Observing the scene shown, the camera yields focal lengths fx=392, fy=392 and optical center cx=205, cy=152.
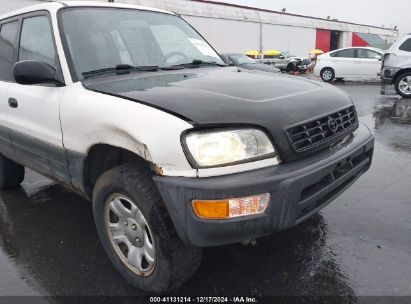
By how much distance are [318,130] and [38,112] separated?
6.69 ft

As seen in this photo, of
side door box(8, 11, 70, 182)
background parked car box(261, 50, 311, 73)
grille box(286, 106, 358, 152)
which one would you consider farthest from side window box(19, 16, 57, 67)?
background parked car box(261, 50, 311, 73)

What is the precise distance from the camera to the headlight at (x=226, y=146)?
2014 millimetres

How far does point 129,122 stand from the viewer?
84.9 inches

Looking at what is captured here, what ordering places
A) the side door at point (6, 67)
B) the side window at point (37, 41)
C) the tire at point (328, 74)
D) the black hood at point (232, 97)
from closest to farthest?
1. the black hood at point (232, 97)
2. the side window at point (37, 41)
3. the side door at point (6, 67)
4. the tire at point (328, 74)

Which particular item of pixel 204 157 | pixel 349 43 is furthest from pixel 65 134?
pixel 349 43

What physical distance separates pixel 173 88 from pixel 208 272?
1258 mm

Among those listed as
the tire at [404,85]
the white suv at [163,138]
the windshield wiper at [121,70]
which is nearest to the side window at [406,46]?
the tire at [404,85]

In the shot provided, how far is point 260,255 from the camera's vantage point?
287cm

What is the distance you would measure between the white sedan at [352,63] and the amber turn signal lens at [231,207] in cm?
1541

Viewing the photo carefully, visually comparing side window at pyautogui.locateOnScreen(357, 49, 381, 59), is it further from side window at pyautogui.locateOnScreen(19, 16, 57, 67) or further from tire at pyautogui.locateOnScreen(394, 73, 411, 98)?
side window at pyautogui.locateOnScreen(19, 16, 57, 67)

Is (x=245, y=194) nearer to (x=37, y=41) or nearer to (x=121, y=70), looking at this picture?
(x=121, y=70)

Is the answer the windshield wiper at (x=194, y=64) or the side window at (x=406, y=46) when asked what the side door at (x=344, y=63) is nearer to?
the side window at (x=406, y=46)

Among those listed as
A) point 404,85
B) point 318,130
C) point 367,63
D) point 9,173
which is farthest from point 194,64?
point 367,63

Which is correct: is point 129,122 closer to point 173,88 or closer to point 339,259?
point 173,88
